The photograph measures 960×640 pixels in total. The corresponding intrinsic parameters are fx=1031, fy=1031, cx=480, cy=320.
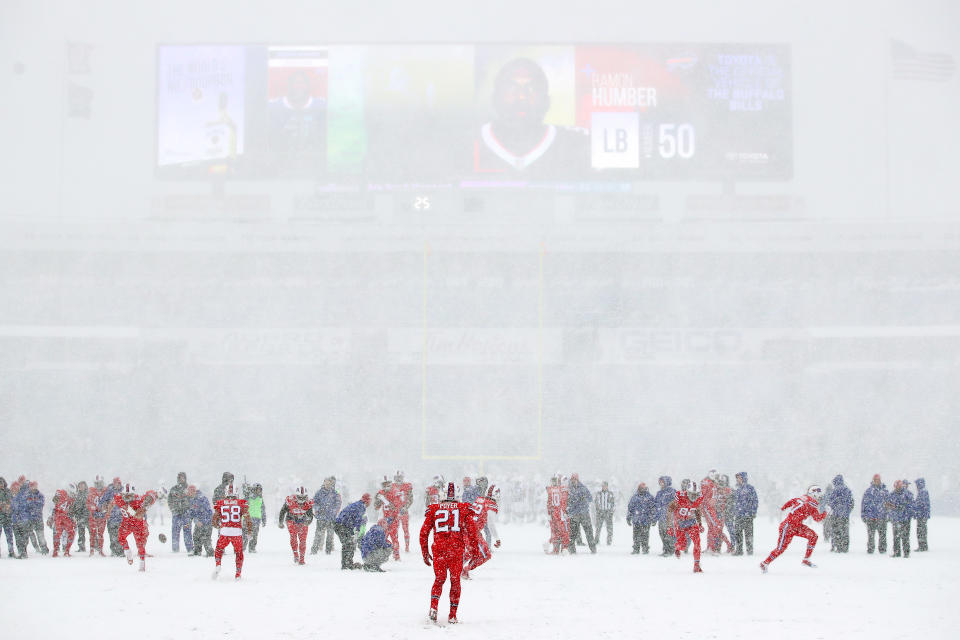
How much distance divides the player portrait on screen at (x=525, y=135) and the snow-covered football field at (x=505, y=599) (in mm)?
38365

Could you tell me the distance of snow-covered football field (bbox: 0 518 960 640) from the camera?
24.3 feet

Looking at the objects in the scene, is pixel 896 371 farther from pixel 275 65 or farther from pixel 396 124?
pixel 275 65

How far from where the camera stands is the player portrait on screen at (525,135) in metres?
50.1

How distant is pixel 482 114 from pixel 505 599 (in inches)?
1746

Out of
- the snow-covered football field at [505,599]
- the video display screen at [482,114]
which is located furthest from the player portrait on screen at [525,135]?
the snow-covered football field at [505,599]

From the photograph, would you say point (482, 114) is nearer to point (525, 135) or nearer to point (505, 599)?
point (525, 135)

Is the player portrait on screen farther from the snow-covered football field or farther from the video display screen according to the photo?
the snow-covered football field

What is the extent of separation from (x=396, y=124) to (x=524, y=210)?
25.6ft

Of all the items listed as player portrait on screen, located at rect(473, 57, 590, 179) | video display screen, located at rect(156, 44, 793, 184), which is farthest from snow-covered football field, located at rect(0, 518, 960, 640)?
player portrait on screen, located at rect(473, 57, 590, 179)

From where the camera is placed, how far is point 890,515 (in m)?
13.6

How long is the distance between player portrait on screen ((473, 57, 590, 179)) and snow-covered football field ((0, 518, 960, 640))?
3836 centimetres

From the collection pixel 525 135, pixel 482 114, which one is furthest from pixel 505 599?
pixel 482 114

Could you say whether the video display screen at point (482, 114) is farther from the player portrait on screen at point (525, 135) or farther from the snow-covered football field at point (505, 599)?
the snow-covered football field at point (505, 599)

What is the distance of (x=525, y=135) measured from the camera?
50.6 meters
